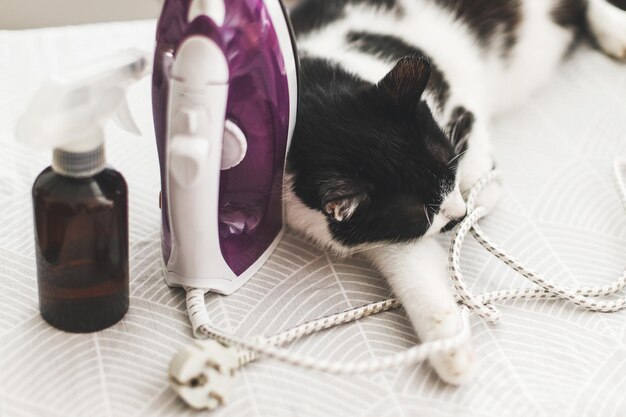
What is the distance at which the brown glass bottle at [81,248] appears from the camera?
74 cm

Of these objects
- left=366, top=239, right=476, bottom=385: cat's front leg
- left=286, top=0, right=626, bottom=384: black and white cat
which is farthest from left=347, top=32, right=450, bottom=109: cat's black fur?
left=366, top=239, right=476, bottom=385: cat's front leg

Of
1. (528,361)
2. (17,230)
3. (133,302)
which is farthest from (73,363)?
(528,361)

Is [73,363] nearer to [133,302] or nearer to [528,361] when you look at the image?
[133,302]

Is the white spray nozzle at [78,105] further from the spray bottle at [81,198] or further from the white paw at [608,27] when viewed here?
the white paw at [608,27]

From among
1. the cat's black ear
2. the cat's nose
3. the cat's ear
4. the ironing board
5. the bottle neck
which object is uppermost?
the cat's black ear

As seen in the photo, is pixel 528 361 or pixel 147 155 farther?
pixel 147 155

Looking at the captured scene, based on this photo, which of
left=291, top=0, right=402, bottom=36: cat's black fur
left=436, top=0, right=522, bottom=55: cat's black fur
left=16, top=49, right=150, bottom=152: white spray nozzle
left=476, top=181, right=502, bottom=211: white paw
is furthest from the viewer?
left=436, top=0, right=522, bottom=55: cat's black fur

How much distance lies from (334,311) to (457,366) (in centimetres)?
19

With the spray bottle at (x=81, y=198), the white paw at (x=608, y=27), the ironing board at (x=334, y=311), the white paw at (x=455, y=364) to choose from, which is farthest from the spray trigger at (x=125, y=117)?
the white paw at (x=608, y=27)

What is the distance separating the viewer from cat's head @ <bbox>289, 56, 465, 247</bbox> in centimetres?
92

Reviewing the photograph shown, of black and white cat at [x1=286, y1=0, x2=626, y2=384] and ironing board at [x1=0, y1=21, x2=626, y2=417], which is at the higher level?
black and white cat at [x1=286, y1=0, x2=626, y2=384]

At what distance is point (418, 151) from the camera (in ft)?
3.11

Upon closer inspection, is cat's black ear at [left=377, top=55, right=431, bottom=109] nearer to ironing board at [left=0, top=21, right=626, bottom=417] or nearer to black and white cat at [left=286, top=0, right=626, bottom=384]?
black and white cat at [left=286, top=0, right=626, bottom=384]

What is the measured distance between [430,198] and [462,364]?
246 mm
